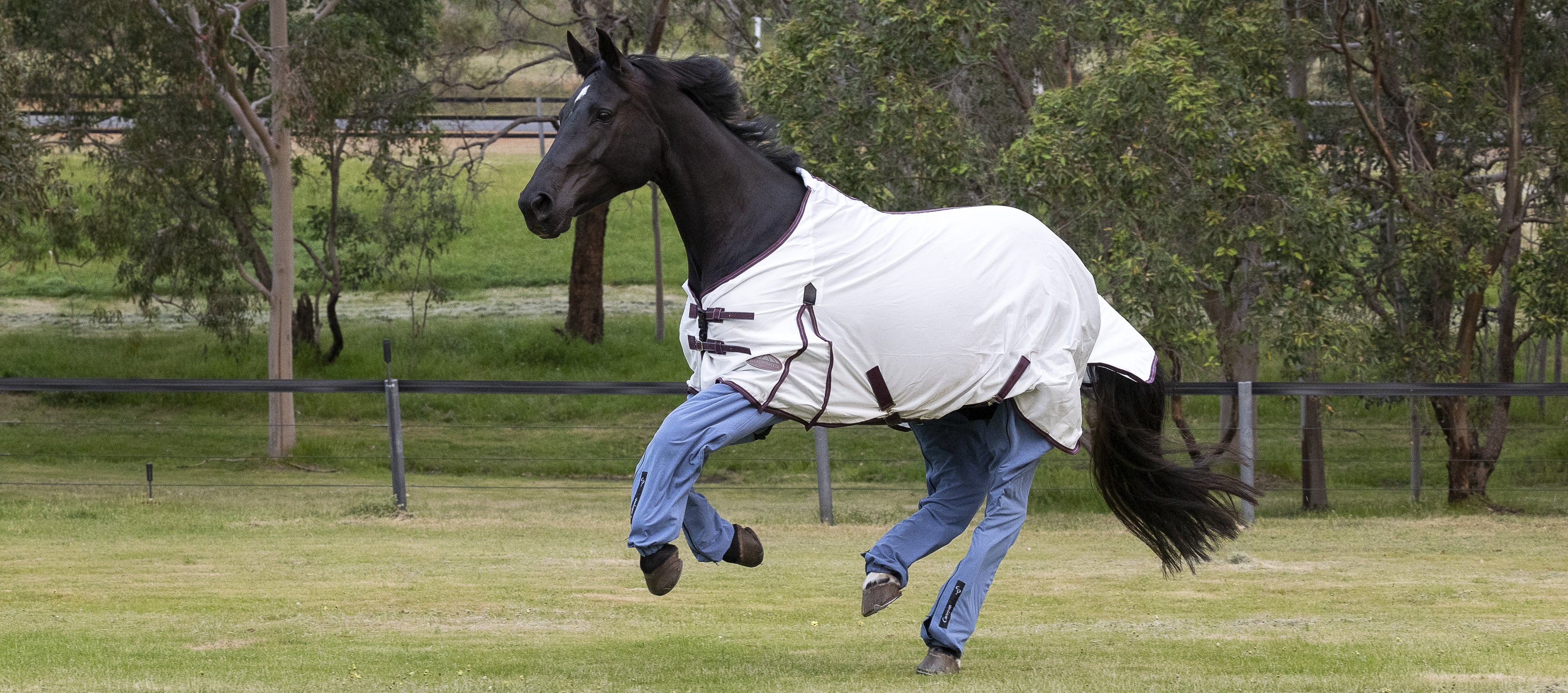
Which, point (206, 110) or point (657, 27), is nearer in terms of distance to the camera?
point (206, 110)

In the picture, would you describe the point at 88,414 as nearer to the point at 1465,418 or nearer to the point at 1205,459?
the point at 1465,418

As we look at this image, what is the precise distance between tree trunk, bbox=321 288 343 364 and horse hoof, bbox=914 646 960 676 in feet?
71.0

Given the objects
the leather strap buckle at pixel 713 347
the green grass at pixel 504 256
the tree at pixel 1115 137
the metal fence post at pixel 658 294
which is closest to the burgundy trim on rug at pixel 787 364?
the leather strap buckle at pixel 713 347

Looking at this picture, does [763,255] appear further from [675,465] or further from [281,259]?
[281,259]

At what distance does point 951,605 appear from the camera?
16.3ft

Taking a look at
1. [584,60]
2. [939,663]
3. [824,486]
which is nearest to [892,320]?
[939,663]

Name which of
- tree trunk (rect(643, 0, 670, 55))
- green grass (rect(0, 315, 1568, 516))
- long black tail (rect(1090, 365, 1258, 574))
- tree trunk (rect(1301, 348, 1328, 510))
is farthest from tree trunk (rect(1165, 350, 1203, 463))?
tree trunk (rect(643, 0, 670, 55))

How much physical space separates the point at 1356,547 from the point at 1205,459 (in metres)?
3.91

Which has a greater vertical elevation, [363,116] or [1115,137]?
[363,116]

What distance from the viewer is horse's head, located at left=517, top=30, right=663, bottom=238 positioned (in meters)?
4.44

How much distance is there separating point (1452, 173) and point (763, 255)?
10.7 meters

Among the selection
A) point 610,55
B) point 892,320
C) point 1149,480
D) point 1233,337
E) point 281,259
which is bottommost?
point 1149,480

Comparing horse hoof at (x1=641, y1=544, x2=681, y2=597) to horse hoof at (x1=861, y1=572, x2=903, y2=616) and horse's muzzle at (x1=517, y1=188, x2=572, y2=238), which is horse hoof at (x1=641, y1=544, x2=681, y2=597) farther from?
horse's muzzle at (x1=517, y1=188, x2=572, y2=238)

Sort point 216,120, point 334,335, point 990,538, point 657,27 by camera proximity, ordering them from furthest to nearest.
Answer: point 334,335, point 657,27, point 216,120, point 990,538
